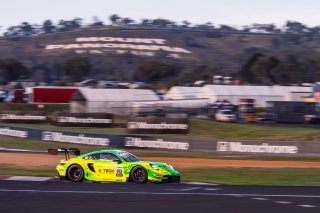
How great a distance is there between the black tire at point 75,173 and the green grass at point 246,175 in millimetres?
3117

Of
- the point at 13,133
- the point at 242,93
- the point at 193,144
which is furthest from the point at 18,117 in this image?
the point at 242,93

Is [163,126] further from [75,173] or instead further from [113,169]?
[113,169]

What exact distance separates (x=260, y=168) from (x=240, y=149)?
6108mm

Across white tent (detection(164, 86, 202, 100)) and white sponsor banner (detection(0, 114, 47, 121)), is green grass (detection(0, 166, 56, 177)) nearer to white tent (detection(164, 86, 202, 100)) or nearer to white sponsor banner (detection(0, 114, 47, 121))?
white sponsor banner (detection(0, 114, 47, 121))

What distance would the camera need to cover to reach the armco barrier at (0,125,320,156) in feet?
106

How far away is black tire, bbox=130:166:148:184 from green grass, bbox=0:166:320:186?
303cm

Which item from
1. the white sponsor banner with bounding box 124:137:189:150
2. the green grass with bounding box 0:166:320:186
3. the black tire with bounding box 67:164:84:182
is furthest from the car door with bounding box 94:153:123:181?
the white sponsor banner with bounding box 124:137:189:150

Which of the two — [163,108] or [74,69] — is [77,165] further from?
[74,69]

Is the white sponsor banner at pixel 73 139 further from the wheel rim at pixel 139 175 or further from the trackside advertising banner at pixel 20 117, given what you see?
the wheel rim at pixel 139 175

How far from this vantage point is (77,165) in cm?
2017

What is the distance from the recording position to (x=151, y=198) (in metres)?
15.7

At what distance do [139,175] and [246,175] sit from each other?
6.29 m

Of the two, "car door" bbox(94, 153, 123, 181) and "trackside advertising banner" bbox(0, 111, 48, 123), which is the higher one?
"trackside advertising banner" bbox(0, 111, 48, 123)

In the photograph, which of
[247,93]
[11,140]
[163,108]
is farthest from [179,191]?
[247,93]
